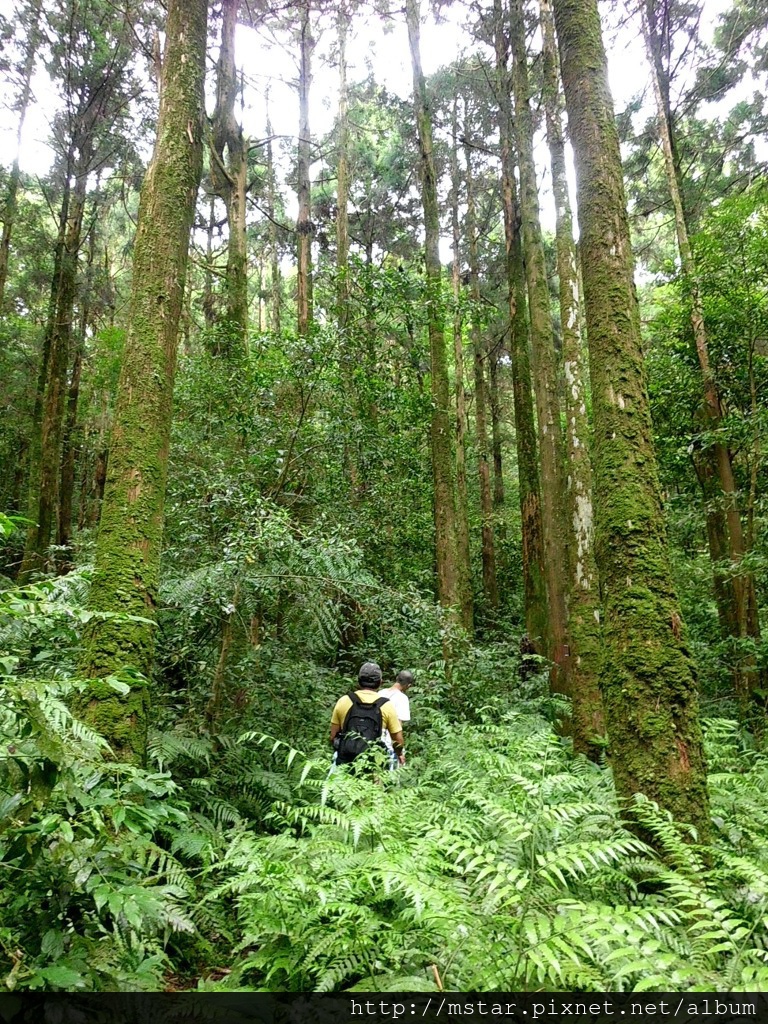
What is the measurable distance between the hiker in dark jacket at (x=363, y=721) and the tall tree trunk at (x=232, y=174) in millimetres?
5894

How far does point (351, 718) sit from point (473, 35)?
16.2 metres

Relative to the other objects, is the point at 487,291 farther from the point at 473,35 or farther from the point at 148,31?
the point at 148,31

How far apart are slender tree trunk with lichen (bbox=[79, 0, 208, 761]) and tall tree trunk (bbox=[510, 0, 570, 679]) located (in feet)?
20.9

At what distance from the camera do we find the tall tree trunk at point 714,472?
373 inches

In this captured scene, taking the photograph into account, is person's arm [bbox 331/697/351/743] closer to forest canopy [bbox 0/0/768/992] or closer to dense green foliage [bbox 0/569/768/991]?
forest canopy [bbox 0/0/768/992]

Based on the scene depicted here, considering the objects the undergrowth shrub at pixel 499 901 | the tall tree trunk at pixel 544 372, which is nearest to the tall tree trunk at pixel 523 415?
the tall tree trunk at pixel 544 372

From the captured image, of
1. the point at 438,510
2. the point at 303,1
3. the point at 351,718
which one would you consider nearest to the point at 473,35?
the point at 303,1

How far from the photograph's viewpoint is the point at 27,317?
76.6 ft

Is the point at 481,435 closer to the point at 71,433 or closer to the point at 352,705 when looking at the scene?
the point at 71,433

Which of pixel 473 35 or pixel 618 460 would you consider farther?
pixel 473 35

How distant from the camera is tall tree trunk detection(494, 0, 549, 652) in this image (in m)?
11.5

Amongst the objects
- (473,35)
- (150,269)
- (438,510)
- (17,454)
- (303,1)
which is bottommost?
(438,510)

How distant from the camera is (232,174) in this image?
39.5ft

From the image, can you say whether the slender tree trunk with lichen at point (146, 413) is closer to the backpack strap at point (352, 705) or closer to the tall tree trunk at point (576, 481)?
the backpack strap at point (352, 705)
